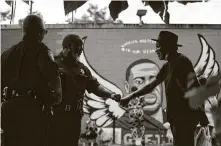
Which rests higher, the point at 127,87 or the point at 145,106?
the point at 127,87

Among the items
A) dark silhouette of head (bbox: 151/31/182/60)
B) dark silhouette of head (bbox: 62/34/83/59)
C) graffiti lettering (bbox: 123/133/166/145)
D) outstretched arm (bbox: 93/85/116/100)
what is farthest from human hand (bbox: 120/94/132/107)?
dark silhouette of head (bbox: 62/34/83/59)

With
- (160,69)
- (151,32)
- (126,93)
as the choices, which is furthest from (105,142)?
(151,32)

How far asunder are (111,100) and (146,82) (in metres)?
0.42

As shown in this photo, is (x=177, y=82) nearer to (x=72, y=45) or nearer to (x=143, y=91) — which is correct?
(x=143, y=91)

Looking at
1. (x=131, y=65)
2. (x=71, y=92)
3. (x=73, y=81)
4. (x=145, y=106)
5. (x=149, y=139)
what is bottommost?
(x=149, y=139)

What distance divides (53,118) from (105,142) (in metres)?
0.75

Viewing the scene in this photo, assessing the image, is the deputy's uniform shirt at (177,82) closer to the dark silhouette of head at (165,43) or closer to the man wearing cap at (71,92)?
the dark silhouette of head at (165,43)

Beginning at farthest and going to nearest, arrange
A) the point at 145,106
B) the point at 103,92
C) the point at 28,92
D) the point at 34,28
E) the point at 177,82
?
the point at 145,106
the point at 103,92
the point at 177,82
the point at 34,28
the point at 28,92

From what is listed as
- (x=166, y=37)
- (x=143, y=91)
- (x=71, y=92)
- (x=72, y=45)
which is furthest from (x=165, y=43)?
(x=71, y=92)

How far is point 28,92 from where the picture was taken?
2.69 m

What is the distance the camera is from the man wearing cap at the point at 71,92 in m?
3.13

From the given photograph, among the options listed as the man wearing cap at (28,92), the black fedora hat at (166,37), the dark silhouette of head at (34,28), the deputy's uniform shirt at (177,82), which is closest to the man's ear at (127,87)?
the deputy's uniform shirt at (177,82)

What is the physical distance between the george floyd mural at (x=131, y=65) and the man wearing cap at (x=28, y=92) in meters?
0.59

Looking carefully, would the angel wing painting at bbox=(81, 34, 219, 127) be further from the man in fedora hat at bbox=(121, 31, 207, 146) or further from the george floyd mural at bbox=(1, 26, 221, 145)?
the man in fedora hat at bbox=(121, 31, 207, 146)
